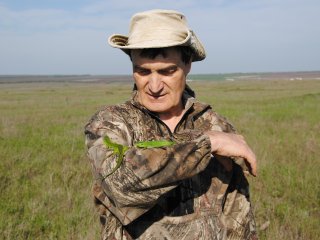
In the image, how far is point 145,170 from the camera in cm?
155

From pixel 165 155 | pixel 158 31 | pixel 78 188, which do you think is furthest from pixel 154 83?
pixel 78 188

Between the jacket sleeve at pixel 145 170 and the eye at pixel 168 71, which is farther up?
the eye at pixel 168 71

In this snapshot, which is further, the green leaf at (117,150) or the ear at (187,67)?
the ear at (187,67)

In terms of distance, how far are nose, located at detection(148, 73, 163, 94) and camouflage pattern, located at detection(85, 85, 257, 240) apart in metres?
0.13

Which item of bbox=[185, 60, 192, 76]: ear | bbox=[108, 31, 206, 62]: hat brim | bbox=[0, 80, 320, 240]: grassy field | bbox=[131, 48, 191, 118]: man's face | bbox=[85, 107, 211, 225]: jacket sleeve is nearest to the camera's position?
bbox=[85, 107, 211, 225]: jacket sleeve

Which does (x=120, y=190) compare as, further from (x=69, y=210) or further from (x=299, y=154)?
(x=299, y=154)

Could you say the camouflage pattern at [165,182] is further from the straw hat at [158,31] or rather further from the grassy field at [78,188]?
the grassy field at [78,188]

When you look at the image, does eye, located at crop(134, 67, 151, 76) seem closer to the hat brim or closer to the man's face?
the man's face

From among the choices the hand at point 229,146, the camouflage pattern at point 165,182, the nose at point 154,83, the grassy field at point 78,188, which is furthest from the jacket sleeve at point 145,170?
the grassy field at point 78,188

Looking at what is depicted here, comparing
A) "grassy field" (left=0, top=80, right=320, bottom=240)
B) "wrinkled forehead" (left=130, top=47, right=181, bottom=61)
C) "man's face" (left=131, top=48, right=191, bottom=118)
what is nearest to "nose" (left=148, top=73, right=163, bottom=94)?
"man's face" (left=131, top=48, right=191, bottom=118)

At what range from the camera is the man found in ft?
5.27

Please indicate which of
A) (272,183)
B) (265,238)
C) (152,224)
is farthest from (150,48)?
(272,183)

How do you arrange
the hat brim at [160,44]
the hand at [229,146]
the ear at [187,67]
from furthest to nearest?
the ear at [187,67], the hat brim at [160,44], the hand at [229,146]

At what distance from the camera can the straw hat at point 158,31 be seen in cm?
203
